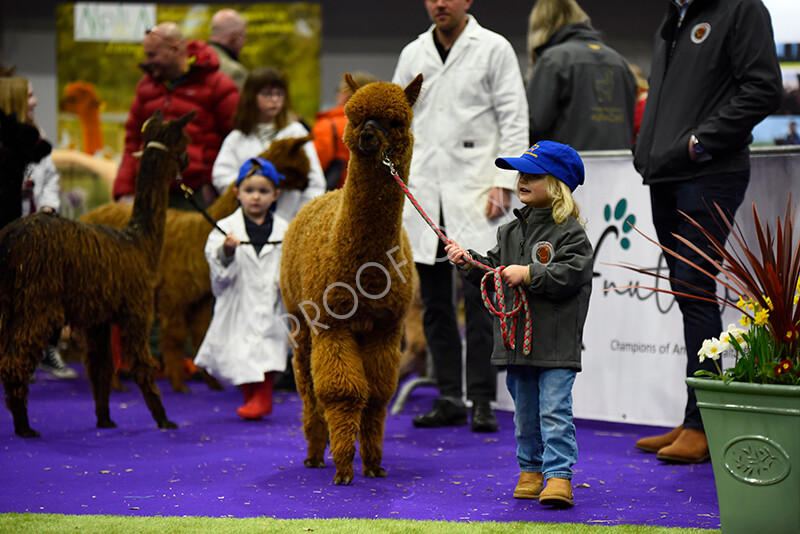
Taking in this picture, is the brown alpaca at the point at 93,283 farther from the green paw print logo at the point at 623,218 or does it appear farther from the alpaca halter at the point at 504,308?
the green paw print logo at the point at 623,218

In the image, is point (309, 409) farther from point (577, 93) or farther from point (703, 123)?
point (577, 93)

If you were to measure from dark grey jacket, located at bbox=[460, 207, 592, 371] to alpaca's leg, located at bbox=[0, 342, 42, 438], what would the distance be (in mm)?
2476

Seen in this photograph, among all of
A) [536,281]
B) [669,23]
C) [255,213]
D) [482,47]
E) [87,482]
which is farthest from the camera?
[255,213]

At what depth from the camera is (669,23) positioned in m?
4.58

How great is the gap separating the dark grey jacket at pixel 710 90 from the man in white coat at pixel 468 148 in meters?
0.99

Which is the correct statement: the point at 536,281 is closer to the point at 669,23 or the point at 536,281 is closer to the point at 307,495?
the point at 307,495

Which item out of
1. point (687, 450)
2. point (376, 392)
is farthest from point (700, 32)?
point (376, 392)

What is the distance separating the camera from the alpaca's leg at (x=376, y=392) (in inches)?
157

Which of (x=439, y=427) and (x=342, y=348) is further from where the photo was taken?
(x=439, y=427)

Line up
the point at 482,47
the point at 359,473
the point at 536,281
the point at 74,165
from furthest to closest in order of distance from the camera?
1. the point at 74,165
2. the point at 482,47
3. the point at 359,473
4. the point at 536,281

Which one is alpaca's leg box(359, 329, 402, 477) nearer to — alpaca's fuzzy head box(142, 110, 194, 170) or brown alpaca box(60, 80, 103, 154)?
alpaca's fuzzy head box(142, 110, 194, 170)

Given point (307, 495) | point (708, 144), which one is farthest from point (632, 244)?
point (307, 495)

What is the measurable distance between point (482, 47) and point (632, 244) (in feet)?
4.82

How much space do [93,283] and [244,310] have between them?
3.61ft
